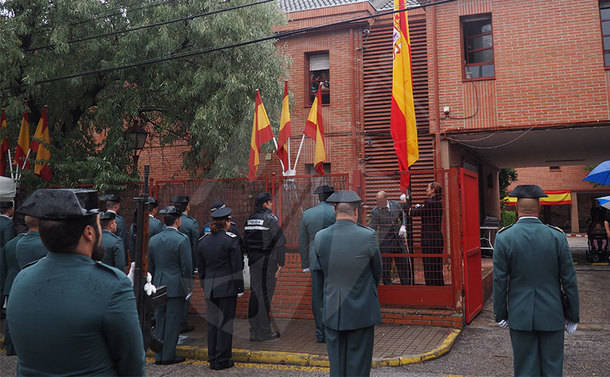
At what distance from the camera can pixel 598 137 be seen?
47.5ft

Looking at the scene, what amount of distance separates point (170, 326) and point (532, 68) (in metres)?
11.7

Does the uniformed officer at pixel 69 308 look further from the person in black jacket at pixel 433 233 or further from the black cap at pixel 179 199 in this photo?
the person in black jacket at pixel 433 233

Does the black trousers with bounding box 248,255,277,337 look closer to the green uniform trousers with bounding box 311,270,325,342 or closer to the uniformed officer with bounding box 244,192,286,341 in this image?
the uniformed officer with bounding box 244,192,286,341

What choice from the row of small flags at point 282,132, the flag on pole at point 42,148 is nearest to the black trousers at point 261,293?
the row of small flags at point 282,132

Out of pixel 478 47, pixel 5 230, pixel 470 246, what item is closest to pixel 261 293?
pixel 470 246

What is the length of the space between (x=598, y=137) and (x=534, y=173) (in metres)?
23.5

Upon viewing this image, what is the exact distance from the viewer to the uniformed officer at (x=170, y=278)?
6.36 m

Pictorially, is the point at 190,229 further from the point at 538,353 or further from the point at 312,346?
the point at 538,353

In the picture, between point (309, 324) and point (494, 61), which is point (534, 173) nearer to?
point (494, 61)

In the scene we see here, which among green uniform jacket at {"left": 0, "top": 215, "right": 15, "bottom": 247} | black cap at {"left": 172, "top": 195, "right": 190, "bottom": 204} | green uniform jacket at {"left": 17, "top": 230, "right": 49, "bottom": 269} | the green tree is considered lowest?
green uniform jacket at {"left": 17, "top": 230, "right": 49, "bottom": 269}

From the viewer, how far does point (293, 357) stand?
20.5 feet

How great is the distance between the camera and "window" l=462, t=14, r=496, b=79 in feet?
46.1

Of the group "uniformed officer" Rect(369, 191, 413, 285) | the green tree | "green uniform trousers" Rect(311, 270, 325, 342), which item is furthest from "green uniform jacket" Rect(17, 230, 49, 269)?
"uniformed officer" Rect(369, 191, 413, 285)

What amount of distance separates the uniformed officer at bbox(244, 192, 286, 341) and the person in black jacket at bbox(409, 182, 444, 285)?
240cm
